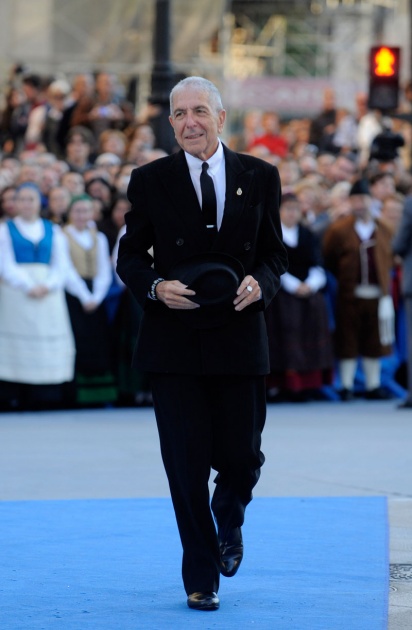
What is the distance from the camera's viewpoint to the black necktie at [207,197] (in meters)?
6.20

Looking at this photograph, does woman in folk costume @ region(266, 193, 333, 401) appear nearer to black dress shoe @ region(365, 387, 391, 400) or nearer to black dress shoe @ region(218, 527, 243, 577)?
black dress shoe @ region(365, 387, 391, 400)

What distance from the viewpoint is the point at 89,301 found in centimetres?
1404

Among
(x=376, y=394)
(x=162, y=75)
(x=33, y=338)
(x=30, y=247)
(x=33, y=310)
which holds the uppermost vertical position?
(x=162, y=75)

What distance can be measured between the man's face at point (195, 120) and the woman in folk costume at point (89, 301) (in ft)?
25.9

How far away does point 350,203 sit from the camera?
15.5 m

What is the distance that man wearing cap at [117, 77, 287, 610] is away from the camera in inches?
242

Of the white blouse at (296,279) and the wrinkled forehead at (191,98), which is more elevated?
the wrinkled forehead at (191,98)

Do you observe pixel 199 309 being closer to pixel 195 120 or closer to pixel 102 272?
pixel 195 120

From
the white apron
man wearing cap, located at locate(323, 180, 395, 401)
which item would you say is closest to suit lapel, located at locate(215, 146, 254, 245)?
the white apron

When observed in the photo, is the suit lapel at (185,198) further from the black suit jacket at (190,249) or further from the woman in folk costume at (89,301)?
the woman in folk costume at (89,301)

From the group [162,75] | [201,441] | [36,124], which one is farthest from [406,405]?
[201,441]

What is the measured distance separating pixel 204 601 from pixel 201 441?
0.59m

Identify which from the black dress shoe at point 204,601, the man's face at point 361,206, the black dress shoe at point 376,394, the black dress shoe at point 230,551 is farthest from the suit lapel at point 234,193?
the black dress shoe at point 376,394

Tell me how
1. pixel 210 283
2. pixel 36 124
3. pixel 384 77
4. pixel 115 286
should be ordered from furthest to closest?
pixel 36 124, pixel 384 77, pixel 115 286, pixel 210 283
